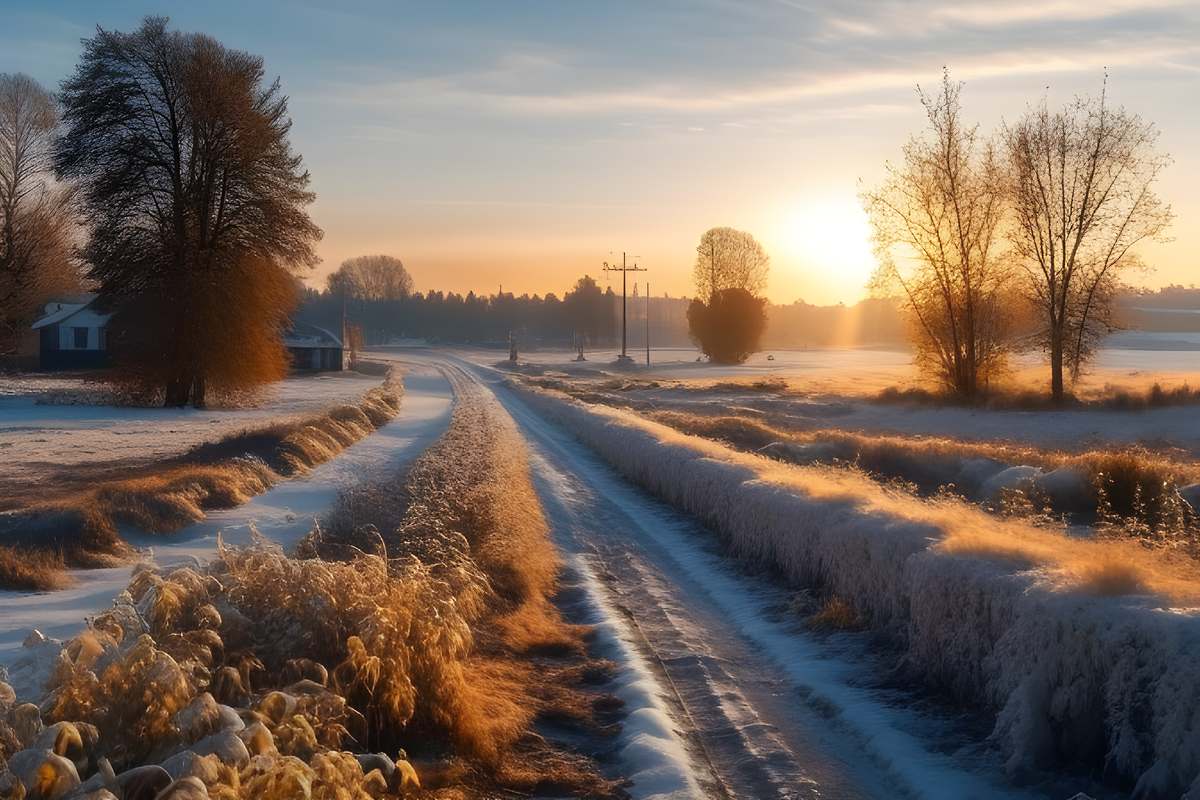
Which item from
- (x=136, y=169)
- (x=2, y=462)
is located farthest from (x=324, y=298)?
(x=2, y=462)

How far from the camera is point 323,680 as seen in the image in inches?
196

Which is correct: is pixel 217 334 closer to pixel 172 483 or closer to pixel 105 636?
pixel 172 483

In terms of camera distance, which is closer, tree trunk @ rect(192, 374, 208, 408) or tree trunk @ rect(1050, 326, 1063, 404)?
tree trunk @ rect(192, 374, 208, 408)

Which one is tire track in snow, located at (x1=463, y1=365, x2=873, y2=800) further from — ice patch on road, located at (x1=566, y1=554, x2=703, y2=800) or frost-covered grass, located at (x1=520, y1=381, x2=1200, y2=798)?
frost-covered grass, located at (x1=520, y1=381, x2=1200, y2=798)

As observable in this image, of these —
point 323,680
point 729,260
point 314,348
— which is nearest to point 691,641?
point 323,680

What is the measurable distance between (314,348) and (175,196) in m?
31.7

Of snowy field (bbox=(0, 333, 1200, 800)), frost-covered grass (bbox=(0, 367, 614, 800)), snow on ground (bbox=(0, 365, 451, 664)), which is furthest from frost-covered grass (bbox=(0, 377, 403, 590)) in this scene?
frost-covered grass (bbox=(0, 367, 614, 800))

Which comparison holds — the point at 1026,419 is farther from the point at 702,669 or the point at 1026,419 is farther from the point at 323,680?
the point at 323,680

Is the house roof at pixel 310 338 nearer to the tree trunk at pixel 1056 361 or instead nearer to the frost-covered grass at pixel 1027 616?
the tree trunk at pixel 1056 361

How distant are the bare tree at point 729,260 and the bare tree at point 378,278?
304ft

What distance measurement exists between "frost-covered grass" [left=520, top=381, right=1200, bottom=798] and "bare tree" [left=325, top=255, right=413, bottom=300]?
156m

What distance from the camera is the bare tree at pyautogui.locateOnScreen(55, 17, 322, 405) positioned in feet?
96.1

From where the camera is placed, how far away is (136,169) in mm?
29734

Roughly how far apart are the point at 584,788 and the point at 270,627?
2287mm
